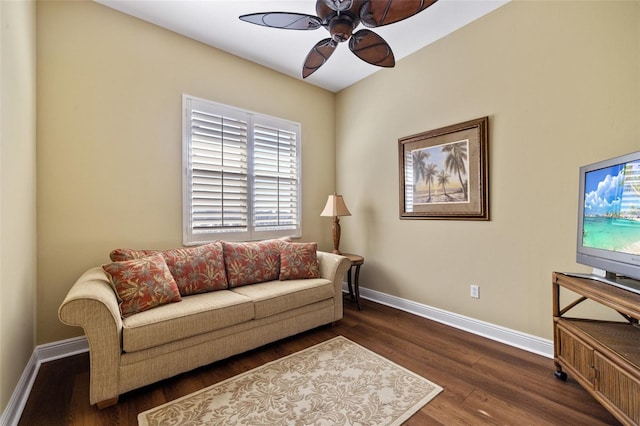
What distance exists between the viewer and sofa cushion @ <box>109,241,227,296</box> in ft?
7.70

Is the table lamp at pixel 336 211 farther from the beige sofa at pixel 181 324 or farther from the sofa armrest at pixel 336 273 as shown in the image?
the beige sofa at pixel 181 324

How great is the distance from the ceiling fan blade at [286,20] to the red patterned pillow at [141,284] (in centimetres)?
189

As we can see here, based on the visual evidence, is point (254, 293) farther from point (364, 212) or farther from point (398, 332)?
point (364, 212)

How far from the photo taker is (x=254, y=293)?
2.41 meters

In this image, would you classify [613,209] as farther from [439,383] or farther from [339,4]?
[339,4]

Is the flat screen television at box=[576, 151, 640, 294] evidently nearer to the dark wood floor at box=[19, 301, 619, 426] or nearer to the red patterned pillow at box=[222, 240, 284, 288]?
the dark wood floor at box=[19, 301, 619, 426]

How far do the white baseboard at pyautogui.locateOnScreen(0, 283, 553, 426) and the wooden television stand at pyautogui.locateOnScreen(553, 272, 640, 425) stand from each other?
0.41 metres

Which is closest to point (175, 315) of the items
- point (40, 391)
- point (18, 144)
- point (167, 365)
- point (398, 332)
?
point (167, 365)

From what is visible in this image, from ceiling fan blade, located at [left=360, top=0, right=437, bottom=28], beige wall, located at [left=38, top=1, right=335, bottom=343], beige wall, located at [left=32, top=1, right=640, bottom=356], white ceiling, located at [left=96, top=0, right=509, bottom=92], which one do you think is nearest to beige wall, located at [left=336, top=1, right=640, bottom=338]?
beige wall, located at [left=32, top=1, right=640, bottom=356]

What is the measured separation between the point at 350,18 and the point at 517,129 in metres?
1.71

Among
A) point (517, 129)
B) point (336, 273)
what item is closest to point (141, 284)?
point (336, 273)

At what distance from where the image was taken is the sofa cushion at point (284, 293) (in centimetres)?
233

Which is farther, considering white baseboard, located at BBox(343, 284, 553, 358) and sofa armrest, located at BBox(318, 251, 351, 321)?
sofa armrest, located at BBox(318, 251, 351, 321)

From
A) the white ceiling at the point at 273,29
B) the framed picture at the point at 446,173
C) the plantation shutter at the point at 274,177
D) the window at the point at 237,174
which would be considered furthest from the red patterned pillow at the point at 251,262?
the white ceiling at the point at 273,29
